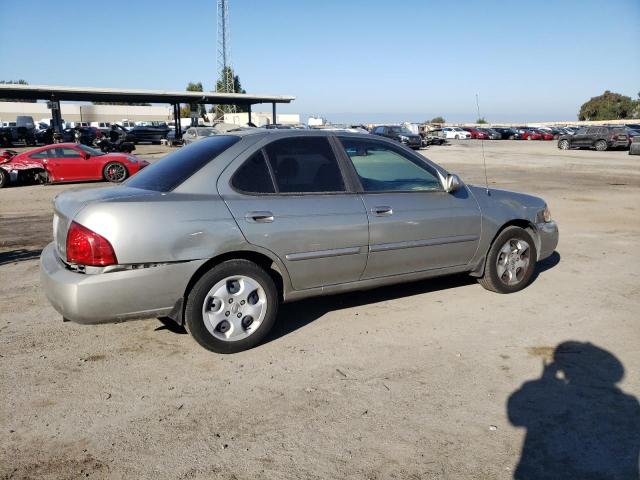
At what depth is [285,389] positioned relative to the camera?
3.44 m

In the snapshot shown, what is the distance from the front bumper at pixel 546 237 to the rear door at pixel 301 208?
2279 millimetres

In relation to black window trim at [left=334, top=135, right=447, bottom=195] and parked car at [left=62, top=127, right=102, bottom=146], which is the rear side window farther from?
parked car at [left=62, top=127, right=102, bottom=146]

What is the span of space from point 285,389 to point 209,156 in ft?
5.99

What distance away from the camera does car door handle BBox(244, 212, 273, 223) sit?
3.84 metres

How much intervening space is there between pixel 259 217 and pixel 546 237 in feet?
10.9

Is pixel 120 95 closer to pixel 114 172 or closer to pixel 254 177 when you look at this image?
pixel 114 172

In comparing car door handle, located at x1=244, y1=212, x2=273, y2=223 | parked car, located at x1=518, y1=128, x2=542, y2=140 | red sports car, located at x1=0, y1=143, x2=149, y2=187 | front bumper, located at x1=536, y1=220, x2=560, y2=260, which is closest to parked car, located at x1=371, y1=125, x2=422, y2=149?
red sports car, located at x1=0, y1=143, x2=149, y2=187

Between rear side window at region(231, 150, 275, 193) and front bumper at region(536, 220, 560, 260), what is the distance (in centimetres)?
303

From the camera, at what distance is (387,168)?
189 inches

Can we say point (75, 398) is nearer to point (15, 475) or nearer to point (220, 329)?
point (15, 475)

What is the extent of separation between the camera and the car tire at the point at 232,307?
3740 millimetres

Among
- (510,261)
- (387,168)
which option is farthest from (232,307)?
(510,261)

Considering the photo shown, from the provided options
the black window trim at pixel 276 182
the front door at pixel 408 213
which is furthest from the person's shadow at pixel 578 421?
the black window trim at pixel 276 182

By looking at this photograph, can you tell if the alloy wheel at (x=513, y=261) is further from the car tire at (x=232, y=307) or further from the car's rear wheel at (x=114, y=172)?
the car's rear wheel at (x=114, y=172)
